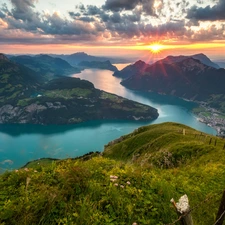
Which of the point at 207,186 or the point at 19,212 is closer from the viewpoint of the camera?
the point at 19,212

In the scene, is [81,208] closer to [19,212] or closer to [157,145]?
[19,212]

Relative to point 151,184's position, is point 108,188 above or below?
above

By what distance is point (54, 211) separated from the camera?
8.52m

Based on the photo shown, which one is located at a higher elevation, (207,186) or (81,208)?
(81,208)

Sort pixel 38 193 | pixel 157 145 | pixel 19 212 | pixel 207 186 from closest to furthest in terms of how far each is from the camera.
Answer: pixel 19 212 → pixel 38 193 → pixel 207 186 → pixel 157 145

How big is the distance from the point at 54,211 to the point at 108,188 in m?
2.55

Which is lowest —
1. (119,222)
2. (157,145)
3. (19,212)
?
(157,145)

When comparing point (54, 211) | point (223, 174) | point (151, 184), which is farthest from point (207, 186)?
point (54, 211)

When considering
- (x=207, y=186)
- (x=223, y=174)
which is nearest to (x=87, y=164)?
(x=207, y=186)

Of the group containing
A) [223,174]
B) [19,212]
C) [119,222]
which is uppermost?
[19,212]

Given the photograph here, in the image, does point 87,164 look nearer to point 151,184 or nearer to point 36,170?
point 36,170

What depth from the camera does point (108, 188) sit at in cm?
1007

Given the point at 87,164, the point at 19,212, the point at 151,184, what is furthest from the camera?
the point at 87,164

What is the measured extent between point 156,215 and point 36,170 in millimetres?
6042
